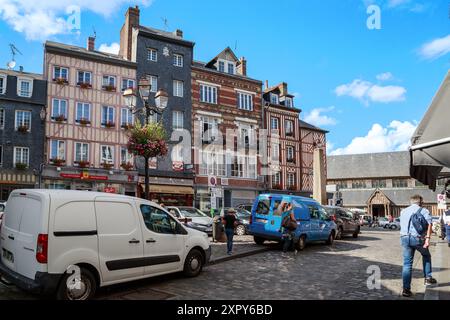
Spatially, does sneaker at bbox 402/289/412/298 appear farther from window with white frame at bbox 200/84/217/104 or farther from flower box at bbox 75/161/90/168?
window with white frame at bbox 200/84/217/104

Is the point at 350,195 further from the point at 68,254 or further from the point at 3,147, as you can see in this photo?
the point at 68,254

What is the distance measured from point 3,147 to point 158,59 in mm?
13159

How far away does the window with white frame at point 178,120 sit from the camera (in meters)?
30.9

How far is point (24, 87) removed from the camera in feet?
84.3

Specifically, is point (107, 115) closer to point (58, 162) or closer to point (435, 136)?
point (58, 162)

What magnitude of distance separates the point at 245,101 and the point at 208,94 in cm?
425

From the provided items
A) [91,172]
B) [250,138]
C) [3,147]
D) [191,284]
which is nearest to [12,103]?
[3,147]

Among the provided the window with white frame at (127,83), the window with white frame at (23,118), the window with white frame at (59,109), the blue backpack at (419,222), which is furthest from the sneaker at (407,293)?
the window with white frame at (127,83)

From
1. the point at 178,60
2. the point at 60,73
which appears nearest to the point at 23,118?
the point at 60,73

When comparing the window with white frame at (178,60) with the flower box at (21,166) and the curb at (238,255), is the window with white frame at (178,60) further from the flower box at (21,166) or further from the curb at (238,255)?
the curb at (238,255)

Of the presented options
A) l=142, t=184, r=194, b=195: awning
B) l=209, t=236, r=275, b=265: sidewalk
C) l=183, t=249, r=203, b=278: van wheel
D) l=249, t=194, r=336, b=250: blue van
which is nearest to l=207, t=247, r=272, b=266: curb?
l=209, t=236, r=275, b=265: sidewalk

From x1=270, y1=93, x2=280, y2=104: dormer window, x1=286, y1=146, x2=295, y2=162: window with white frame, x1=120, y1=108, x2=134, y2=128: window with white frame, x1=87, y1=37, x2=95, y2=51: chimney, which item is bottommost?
x1=286, y1=146, x2=295, y2=162: window with white frame

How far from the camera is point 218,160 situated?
32750 mm

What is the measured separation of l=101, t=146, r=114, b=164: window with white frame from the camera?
90.5 ft
